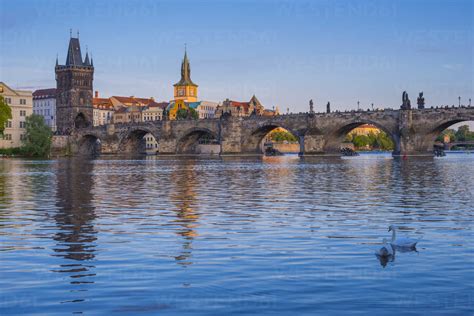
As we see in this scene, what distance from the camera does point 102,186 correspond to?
34188 millimetres

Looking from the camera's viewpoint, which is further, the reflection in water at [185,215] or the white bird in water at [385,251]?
the reflection in water at [185,215]

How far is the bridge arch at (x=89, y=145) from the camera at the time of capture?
148 m

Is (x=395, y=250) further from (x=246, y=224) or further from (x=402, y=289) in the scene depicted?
(x=246, y=224)

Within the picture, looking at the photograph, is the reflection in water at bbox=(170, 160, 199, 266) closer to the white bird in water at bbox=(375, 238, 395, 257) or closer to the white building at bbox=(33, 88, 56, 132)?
the white bird in water at bbox=(375, 238, 395, 257)

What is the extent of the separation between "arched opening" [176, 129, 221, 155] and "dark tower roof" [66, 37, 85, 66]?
33887 mm

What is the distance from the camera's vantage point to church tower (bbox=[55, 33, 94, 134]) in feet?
516

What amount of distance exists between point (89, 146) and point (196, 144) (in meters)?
26.5

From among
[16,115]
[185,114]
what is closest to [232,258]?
[16,115]

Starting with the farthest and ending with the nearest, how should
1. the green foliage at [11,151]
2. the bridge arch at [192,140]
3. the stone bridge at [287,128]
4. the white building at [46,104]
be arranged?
the white building at [46,104], the bridge arch at [192,140], the green foliage at [11,151], the stone bridge at [287,128]

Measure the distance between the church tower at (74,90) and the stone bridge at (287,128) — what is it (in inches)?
284

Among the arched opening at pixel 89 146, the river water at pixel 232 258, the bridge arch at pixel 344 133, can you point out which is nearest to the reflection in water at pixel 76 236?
the river water at pixel 232 258

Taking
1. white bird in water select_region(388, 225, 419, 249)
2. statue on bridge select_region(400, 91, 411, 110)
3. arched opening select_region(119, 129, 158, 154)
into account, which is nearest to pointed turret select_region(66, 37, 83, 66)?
arched opening select_region(119, 129, 158, 154)

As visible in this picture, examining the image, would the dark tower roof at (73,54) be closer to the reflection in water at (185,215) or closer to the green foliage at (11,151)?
the green foliage at (11,151)

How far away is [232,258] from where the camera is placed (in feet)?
41.7
